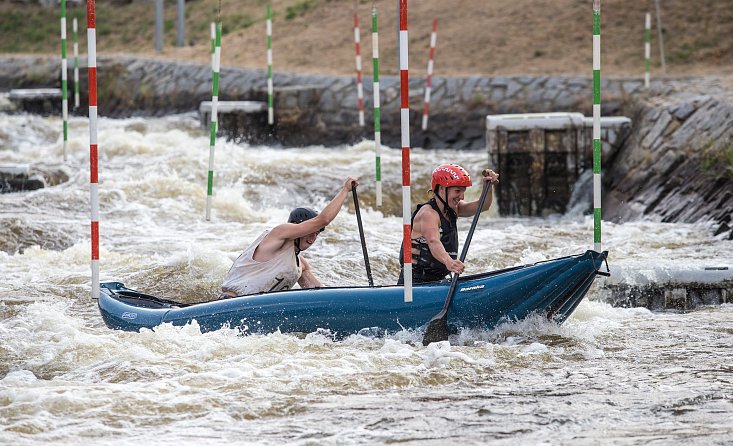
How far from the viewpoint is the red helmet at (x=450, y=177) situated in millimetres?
6523

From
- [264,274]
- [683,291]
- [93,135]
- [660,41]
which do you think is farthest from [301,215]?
[660,41]

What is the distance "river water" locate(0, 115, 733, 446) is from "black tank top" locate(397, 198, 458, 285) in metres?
0.56

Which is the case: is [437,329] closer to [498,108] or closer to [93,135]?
[93,135]

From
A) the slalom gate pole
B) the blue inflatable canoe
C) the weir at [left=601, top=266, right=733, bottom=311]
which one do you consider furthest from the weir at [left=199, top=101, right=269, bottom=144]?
the blue inflatable canoe

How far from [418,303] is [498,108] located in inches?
362

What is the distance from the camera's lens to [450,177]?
6539mm

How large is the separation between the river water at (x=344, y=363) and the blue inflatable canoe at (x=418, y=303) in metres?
0.08

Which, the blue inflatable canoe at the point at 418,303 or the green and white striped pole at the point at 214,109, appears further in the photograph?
the green and white striped pole at the point at 214,109

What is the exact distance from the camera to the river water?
4727 millimetres

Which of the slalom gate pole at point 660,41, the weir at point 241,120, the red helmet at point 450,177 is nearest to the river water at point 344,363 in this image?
the red helmet at point 450,177

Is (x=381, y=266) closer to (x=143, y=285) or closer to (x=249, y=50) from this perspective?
(x=143, y=285)

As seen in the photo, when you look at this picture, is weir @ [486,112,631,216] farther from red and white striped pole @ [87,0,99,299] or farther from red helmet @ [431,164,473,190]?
red and white striped pole @ [87,0,99,299]

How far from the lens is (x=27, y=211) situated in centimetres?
1086

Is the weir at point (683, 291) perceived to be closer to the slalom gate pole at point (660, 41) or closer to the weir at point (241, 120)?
the slalom gate pole at point (660, 41)
